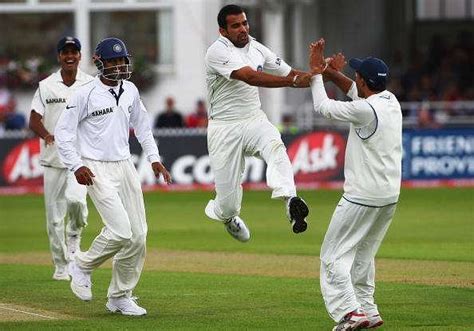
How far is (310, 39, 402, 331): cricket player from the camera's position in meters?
10.2

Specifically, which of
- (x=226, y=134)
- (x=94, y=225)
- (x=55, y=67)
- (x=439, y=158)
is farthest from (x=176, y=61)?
(x=226, y=134)

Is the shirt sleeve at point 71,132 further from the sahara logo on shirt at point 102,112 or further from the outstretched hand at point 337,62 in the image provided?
the outstretched hand at point 337,62

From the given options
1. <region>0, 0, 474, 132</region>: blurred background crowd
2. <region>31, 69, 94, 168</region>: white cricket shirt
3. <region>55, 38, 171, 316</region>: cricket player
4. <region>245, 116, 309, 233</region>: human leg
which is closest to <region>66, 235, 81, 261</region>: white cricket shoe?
<region>31, 69, 94, 168</region>: white cricket shirt

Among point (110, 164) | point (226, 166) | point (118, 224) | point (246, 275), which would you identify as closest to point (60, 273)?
point (246, 275)

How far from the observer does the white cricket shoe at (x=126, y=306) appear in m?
11.7

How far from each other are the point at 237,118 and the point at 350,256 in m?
3.11

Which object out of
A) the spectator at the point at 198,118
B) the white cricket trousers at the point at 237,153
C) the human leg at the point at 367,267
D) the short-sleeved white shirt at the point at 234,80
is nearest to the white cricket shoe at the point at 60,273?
the white cricket trousers at the point at 237,153

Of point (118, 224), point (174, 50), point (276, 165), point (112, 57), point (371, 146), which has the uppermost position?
point (112, 57)

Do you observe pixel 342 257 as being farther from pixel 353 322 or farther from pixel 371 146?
pixel 371 146

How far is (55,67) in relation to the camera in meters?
32.9

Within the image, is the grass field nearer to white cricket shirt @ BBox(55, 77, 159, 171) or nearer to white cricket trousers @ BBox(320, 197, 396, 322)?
white cricket trousers @ BBox(320, 197, 396, 322)

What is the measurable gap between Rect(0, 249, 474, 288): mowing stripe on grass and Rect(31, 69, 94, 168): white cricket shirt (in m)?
1.84

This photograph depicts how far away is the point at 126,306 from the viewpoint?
11695 mm

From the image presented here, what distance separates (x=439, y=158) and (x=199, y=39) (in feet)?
25.0
